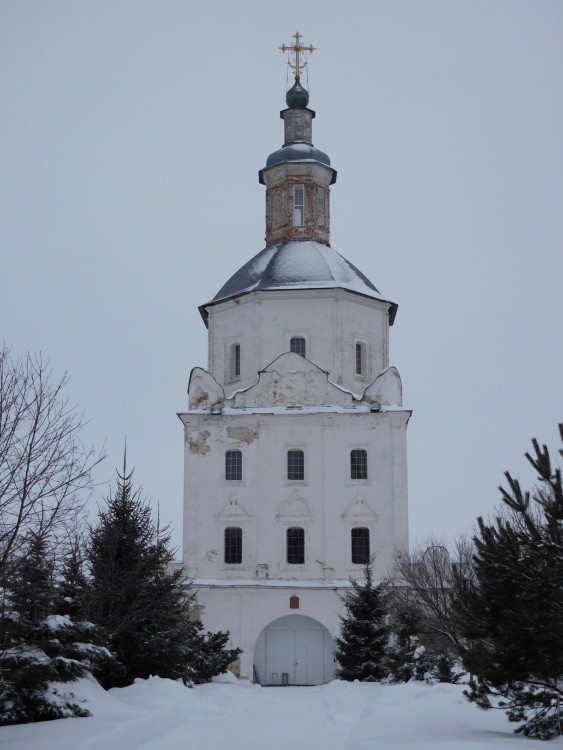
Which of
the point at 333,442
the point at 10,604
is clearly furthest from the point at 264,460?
the point at 10,604

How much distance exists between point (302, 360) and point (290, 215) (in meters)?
7.99

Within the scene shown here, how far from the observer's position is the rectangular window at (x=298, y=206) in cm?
4338

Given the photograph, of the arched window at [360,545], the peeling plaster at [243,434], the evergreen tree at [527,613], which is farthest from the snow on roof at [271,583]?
the evergreen tree at [527,613]

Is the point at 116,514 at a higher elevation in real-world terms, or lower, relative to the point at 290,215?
lower

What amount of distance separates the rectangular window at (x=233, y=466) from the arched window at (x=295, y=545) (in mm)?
2770

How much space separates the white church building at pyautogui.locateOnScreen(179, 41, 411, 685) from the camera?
35.6 meters

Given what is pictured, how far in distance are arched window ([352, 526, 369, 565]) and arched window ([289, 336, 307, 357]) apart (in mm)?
7308

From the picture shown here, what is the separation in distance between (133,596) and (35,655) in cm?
588

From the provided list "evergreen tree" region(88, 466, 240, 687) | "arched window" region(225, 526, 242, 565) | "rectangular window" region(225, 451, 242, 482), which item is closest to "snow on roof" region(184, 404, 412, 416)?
"rectangular window" region(225, 451, 242, 482)

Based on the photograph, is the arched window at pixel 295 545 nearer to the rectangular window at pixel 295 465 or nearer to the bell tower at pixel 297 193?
the rectangular window at pixel 295 465

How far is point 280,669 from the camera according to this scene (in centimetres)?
3541

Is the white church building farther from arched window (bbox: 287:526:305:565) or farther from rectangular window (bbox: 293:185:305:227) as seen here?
rectangular window (bbox: 293:185:305:227)

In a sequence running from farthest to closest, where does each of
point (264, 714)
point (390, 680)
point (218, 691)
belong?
point (390, 680) < point (218, 691) < point (264, 714)

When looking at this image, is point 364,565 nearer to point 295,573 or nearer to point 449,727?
point 295,573
